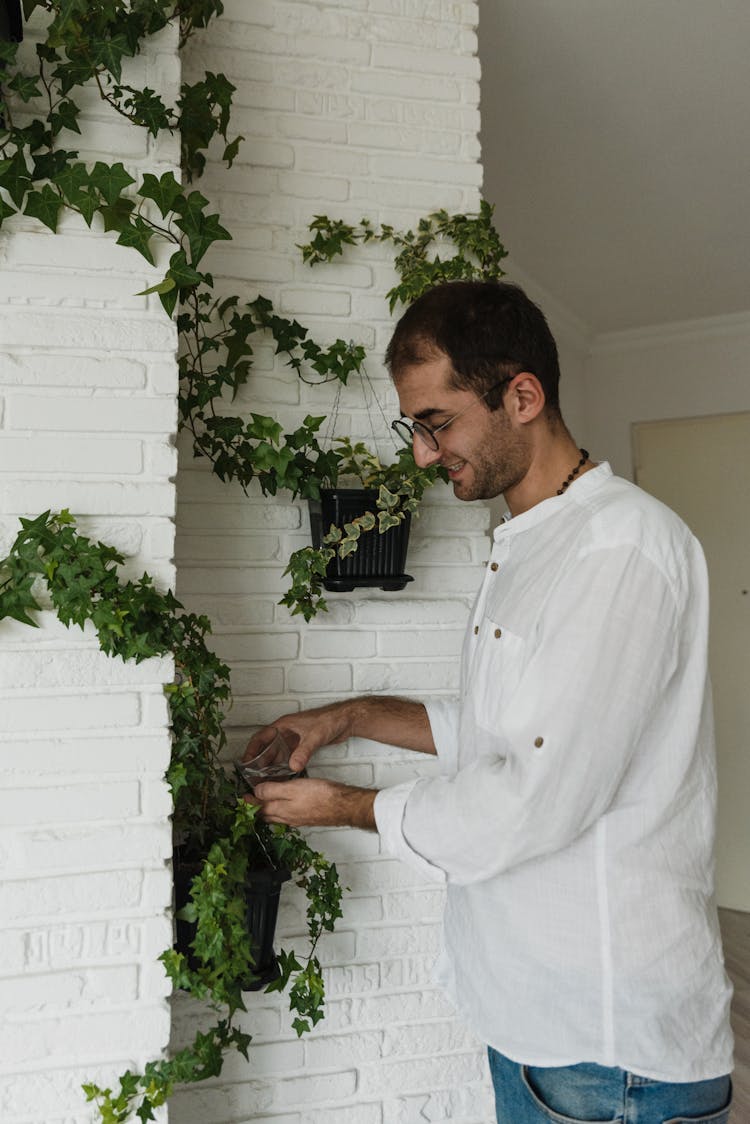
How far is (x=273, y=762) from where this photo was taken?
5.14 feet

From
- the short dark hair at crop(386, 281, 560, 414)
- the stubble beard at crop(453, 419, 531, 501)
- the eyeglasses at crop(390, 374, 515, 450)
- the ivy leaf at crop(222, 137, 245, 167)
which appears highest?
the ivy leaf at crop(222, 137, 245, 167)

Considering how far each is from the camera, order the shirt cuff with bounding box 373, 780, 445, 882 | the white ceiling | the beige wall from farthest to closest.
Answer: the beige wall → the white ceiling → the shirt cuff with bounding box 373, 780, 445, 882

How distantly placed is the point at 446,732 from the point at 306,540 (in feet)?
1.40

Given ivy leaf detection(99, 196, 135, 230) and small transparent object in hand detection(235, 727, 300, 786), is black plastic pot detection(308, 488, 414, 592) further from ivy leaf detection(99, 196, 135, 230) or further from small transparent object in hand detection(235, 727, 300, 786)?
ivy leaf detection(99, 196, 135, 230)

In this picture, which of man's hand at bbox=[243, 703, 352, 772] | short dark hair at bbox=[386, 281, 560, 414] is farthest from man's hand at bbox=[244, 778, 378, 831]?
short dark hair at bbox=[386, 281, 560, 414]

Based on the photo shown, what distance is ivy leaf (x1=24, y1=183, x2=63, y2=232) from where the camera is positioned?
133cm

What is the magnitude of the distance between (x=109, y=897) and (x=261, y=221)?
3.91ft

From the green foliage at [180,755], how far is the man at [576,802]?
0.66 ft

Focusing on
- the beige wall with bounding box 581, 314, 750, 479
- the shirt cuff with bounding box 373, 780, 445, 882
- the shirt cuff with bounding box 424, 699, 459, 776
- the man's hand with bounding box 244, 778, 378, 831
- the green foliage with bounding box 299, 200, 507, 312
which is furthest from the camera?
the beige wall with bounding box 581, 314, 750, 479

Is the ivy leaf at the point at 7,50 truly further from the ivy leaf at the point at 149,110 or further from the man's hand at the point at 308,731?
the man's hand at the point at 308,731

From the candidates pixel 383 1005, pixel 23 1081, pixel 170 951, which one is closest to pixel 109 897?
pixel 170 951

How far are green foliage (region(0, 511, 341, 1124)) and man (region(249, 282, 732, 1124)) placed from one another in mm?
202

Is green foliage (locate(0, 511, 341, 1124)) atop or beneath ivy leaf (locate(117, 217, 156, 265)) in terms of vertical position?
beneath

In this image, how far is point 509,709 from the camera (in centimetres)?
115
